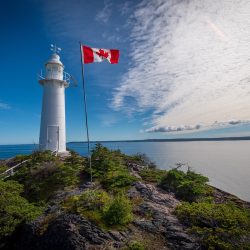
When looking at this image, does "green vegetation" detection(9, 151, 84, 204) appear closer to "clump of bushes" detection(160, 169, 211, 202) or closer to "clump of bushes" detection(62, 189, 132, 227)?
"clump of bushes" detection(62, 189, 132, 227)

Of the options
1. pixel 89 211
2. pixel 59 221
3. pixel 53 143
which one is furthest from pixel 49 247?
pixel 53 143

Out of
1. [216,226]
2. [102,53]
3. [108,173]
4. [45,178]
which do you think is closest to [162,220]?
[216,226]

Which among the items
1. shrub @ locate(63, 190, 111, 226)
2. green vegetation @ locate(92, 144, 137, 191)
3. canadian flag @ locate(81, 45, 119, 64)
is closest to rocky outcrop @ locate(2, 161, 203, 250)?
shrub @ locate(63, 190, 111, 226)

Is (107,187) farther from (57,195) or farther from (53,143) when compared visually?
(53,143)

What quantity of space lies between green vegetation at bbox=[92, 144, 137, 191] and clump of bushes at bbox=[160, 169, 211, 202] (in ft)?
9.95

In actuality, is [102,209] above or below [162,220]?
above

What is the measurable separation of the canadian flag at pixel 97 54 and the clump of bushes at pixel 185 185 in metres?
10.6

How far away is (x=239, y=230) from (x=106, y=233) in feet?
18.9

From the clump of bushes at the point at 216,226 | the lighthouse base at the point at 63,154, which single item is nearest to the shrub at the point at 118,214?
the clump of bushes at the point at 216,226

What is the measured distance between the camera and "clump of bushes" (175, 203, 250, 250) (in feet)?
33.1

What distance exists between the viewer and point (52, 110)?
30.5 m

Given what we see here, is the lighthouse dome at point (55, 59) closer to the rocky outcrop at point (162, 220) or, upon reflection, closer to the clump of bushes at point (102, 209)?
the rocky outcrop at point (162, 220)

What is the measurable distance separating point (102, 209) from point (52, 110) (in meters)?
20.5

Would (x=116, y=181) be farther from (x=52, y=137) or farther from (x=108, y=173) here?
(x=52, y=137)
